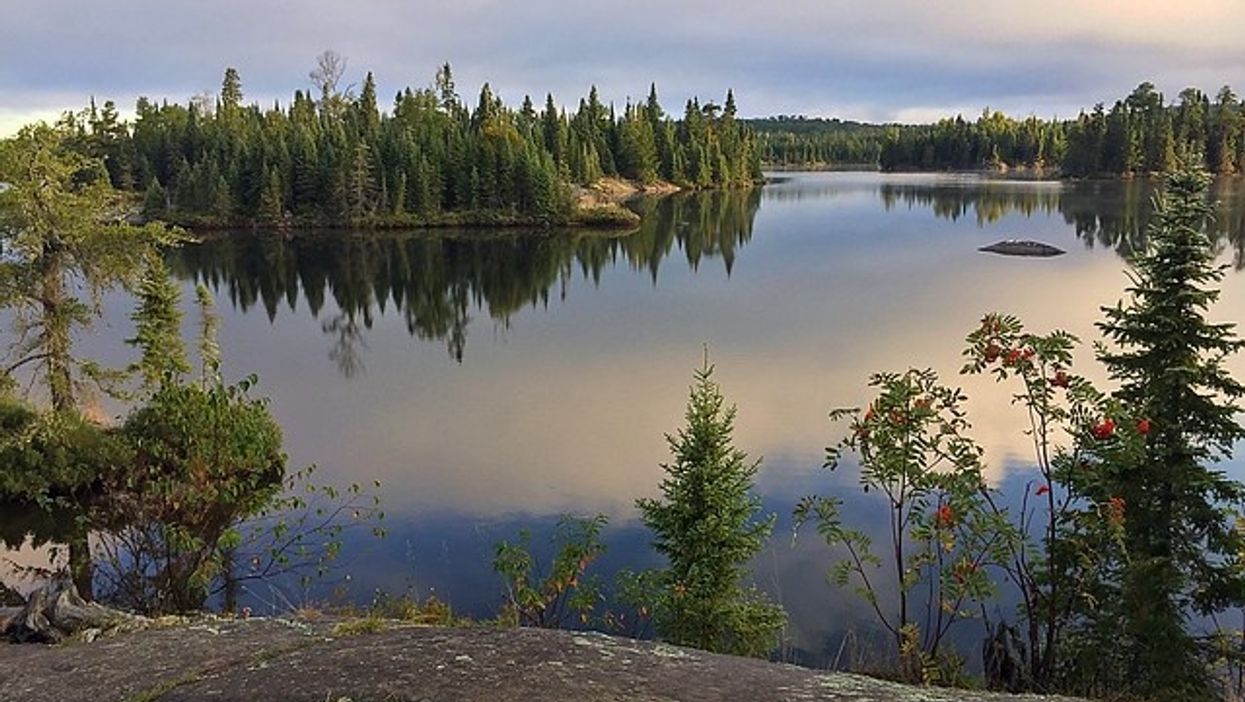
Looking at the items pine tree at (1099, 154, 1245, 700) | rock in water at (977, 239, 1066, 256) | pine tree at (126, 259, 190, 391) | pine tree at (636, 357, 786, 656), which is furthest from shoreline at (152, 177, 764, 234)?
pine tree at (1099, 154, 1245, 700)

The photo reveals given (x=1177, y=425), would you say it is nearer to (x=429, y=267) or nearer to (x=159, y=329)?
(x=159, y=329)

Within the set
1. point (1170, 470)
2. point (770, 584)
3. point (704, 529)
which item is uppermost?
point (1170, 470)

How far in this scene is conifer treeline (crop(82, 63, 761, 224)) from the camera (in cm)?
8906

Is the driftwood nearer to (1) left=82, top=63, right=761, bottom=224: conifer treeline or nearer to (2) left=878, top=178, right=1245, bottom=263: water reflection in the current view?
(2) left=878, top=178, right=1245, bottom=263: water reflection

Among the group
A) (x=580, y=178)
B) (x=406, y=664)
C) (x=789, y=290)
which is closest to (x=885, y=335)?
(x=789, y=290)

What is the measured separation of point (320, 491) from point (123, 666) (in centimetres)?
1614

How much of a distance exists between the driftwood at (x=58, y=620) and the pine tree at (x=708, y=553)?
7025mm

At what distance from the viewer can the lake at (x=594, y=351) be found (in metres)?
19.4

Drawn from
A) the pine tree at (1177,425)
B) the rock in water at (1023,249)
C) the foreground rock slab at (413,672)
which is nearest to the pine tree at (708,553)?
the pine tree at (1177,425)

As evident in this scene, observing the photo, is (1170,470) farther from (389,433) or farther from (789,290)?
(789,290)

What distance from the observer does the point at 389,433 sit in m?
26.3

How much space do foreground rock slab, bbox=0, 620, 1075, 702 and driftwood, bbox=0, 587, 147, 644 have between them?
337mm

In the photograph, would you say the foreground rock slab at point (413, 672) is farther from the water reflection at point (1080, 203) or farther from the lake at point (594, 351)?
the water reflection at point (1080, 203)

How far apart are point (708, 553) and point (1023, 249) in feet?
182
